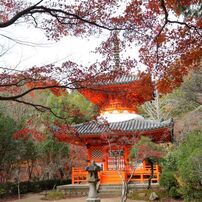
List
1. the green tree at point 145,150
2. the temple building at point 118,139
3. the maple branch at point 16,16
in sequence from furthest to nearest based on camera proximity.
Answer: the temple building at point 118,139 < the green tree at point 145,150 < the maple branch at point 16,16

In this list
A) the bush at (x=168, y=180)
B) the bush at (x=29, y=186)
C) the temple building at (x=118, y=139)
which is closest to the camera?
the bush at (x=168, y=180)

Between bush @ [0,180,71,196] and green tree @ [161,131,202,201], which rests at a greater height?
green tree @ [161,131,202,201]

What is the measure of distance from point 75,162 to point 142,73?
18.1 meters

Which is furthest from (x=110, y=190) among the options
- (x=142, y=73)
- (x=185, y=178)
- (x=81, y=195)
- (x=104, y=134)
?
(x=142, y=73)

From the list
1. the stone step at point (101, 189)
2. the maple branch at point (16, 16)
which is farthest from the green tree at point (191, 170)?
the maple branch at point (16, 16)

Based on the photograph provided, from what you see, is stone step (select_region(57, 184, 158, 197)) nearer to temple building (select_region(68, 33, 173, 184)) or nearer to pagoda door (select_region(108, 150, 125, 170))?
temple building (select_region(68, 33, 173, 184))

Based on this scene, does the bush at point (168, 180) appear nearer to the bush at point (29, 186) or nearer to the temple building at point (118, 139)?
the temple building at point (118, 139)

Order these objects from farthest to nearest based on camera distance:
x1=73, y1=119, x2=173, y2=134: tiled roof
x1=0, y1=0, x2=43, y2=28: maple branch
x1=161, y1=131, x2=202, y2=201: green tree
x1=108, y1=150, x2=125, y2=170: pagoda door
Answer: x1=108, y1=150, x2=125, y2=170: pagoda door
x1=73, y1=119, x2=173, y2=134: tiled roof
x1=161, y1=131, x2=202, y2=201: green tree
x1=0, y1=0, x2=43, y2=28: maple branch

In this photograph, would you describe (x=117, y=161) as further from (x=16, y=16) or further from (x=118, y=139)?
(x=16, y=16)

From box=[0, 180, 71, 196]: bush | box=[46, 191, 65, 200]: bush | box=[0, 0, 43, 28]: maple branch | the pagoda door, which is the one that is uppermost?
box=[0, 0, 43, 28]: maple branch

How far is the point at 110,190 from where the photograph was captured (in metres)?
18.5

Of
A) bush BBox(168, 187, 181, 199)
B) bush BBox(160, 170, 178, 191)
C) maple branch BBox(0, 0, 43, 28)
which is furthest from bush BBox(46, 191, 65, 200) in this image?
maple branch BBox(0, 0, 43, 28)

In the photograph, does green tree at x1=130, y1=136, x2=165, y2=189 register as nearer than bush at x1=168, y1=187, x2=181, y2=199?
No

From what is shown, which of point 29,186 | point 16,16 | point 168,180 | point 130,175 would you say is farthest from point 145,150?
point 29,186
